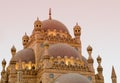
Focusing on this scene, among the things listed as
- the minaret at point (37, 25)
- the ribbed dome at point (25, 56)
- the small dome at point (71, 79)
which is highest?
the minaret at point (37, 25)

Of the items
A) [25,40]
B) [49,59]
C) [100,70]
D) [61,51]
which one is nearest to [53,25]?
[25,40]

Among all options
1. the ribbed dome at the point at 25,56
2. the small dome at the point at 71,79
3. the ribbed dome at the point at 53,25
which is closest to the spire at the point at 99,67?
the ribbed dome at the point at 53,25

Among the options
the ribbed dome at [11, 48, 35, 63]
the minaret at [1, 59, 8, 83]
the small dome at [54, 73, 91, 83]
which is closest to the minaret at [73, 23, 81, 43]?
the ribbed dome at [11, 48, 35, 63]

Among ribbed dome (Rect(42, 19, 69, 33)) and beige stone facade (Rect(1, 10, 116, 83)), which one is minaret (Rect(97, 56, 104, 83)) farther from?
ribbed dome (Rect(42, 19, 69, 33))

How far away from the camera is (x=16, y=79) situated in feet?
164

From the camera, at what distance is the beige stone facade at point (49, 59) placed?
161ft

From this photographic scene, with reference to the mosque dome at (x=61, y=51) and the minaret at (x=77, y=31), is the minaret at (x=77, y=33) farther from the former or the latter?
the mosque dome at (x=61, y=51)

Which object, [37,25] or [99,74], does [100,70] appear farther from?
[37,25]

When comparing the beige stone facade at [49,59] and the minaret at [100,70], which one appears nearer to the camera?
the beige stone facade at [49,59]

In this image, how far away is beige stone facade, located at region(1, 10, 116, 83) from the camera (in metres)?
49.2

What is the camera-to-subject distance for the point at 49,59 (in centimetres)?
4931

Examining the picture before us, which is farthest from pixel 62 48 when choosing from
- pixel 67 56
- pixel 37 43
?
pixel 37 43

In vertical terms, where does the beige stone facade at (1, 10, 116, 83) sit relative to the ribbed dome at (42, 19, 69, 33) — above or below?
below

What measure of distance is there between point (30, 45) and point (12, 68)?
382 inches
